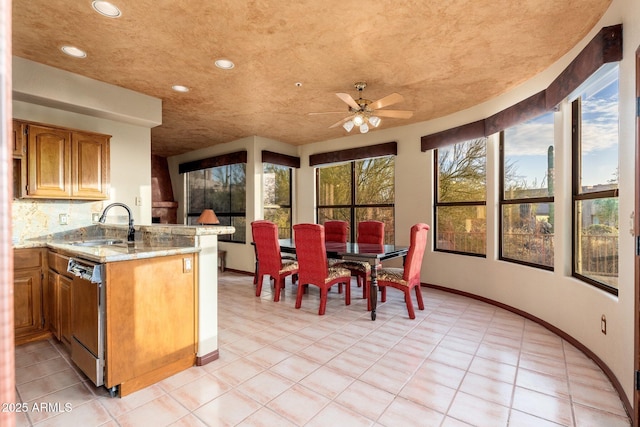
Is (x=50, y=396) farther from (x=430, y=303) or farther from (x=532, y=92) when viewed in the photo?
(x=532, y=92)

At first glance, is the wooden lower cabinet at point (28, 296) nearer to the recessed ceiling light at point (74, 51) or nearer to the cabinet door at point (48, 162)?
the cabinet door at point (48, 162)

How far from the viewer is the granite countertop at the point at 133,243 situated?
2039 mm

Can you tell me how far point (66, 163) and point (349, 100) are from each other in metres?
2.93

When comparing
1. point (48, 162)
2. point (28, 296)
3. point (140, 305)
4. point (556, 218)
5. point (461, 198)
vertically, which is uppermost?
point (48, 162)

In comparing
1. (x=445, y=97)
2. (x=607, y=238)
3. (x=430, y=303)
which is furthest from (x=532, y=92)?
(x=430, y=303)

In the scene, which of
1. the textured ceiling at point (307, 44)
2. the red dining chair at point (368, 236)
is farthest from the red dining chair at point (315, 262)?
the textured ceiling at point (307, 44)

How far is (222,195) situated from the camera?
648 centimetres

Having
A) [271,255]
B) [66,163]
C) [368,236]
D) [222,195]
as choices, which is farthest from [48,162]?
[368,236]

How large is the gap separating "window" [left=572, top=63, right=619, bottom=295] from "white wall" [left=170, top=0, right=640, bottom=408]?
9cm

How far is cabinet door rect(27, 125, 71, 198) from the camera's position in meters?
2.86

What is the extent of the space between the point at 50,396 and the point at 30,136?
90.9 inches

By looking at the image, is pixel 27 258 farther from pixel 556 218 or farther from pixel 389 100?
pixel 556 218

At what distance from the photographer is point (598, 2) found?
212cm

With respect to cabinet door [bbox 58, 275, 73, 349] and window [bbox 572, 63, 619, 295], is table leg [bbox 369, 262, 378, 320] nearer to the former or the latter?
window [bbox 572, 63, 619, 295]
